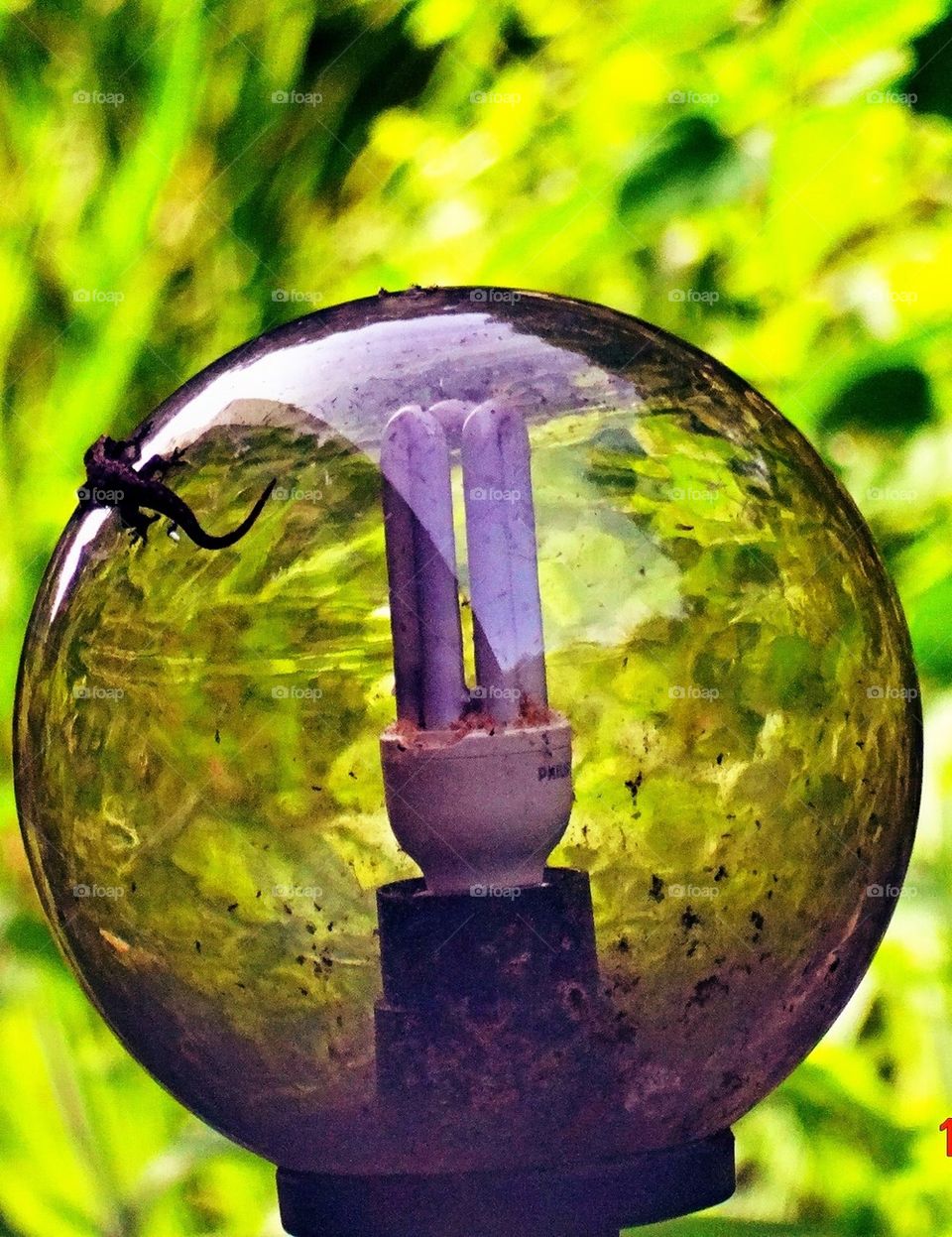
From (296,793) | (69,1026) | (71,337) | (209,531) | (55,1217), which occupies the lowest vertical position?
(55,1217)

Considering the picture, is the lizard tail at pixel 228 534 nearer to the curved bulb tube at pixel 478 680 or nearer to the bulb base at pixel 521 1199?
the curved bulb tube at pixel 478 680

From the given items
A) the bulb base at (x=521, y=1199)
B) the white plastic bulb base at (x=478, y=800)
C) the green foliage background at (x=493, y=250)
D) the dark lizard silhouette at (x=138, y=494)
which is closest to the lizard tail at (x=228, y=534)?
the dark lizard silhouette at (x=138, y=494)

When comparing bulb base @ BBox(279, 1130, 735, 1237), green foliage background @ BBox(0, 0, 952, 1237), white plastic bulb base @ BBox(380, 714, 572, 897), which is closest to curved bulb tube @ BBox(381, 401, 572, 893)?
white plastic bulb base @ BBox(380, 714, 572, 897)

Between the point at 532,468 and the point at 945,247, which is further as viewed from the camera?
the point at 945,247

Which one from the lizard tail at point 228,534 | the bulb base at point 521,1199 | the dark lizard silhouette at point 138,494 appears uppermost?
the dark lizard silhouette at point 138,494

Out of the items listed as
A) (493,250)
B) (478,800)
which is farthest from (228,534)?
(493,250)

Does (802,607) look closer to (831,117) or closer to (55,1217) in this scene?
(831,117)

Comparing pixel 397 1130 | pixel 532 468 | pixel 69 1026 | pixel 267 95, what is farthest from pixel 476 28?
pixel 397 1130
